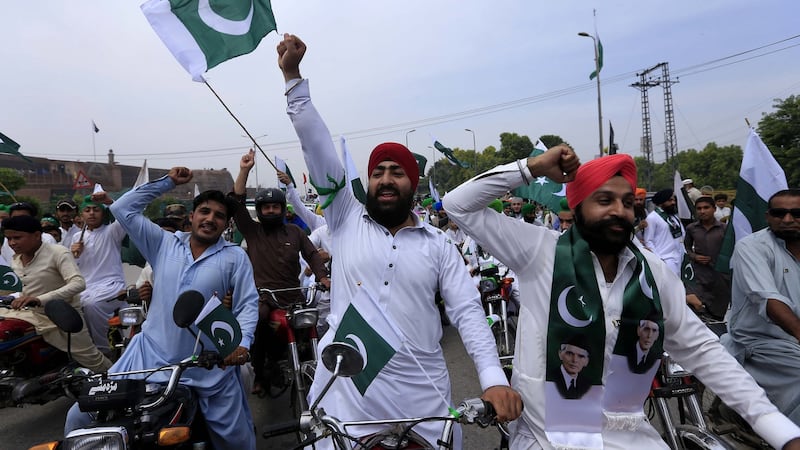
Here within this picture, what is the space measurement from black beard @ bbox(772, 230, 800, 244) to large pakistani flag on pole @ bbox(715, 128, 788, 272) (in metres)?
0.84

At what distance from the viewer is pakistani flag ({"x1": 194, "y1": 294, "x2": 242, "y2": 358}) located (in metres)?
2.05

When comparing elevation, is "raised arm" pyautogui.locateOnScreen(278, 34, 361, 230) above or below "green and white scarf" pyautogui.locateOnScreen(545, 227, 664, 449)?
above

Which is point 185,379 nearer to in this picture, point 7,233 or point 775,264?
point 7,233

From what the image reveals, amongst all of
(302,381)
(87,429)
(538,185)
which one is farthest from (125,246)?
(538,185)

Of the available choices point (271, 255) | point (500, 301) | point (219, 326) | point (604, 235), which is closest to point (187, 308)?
point (219, 326)

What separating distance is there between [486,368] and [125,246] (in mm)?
6148

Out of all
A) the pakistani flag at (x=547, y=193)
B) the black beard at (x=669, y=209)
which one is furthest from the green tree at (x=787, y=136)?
the pakistani flag at (x=547, y=193)

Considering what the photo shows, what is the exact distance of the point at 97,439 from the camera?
199cm

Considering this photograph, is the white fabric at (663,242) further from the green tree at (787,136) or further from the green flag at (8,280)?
the green tree at (787,136)

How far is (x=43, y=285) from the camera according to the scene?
4367 mm

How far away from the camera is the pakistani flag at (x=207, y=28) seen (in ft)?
10.8

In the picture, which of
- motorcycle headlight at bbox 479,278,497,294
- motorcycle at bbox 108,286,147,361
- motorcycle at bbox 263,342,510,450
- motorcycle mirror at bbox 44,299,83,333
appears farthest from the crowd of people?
motorcycle headlight at bbox 479,278,497,294

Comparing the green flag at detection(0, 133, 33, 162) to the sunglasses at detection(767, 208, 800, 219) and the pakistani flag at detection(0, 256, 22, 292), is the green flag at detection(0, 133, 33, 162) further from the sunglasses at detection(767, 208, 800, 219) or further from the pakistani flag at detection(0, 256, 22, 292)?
the sunglasses at detection(767, 208, 800, 219)

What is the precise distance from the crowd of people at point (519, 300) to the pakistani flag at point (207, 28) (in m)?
0.88
